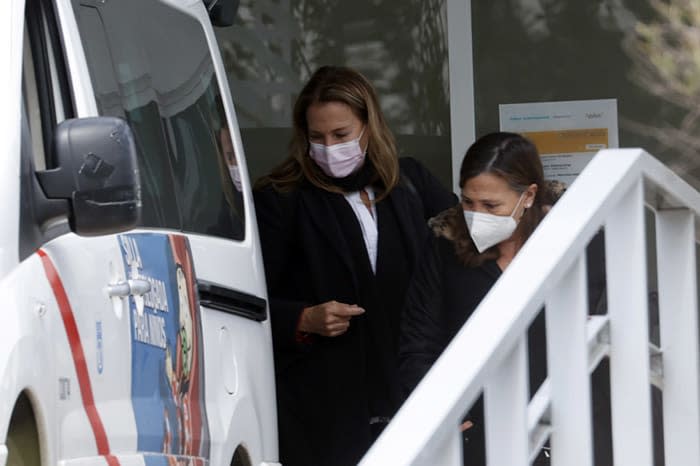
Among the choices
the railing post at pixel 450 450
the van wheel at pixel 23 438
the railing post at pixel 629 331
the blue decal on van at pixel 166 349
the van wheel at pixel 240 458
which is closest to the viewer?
the railing post at pixel 450 450

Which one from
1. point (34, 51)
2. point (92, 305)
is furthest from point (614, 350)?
point (34, 51)

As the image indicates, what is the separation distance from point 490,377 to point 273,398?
8.64 ft

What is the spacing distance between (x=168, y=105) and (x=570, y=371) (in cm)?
198

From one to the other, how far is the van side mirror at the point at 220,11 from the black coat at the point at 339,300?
0.55 metres

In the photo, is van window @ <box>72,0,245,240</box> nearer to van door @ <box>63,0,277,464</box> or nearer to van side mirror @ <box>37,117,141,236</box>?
van door @ <box>63,0,277,464</box>

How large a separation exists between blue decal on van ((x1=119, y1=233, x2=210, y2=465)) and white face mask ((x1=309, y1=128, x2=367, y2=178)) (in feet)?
4.22

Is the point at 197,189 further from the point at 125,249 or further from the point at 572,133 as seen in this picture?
the point at 572,133

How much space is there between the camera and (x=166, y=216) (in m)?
3.95

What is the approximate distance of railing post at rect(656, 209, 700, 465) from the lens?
2.95 m

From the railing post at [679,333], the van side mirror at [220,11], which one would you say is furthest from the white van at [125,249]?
the railing post at [679,333]

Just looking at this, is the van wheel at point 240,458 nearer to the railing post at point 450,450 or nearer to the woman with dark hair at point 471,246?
the woman with dark hair at point 471,246

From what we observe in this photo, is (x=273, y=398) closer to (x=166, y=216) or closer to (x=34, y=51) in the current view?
(x=166, y=216)

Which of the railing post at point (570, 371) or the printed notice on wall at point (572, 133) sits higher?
the printed notice on wall at point (572, 133)

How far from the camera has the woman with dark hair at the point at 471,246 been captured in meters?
4.41
